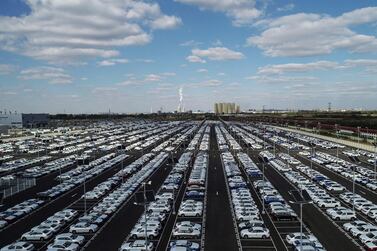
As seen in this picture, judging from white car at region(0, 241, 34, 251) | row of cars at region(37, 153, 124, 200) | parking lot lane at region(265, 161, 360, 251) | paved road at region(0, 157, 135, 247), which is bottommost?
paved road at region(0, 157, 135, 247)

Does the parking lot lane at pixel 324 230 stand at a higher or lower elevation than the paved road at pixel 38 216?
higher

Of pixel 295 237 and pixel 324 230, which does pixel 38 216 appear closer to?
pixel 295 237

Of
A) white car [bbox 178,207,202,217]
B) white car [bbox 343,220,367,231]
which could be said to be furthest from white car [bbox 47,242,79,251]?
white car [bbox 343,220,367,231]

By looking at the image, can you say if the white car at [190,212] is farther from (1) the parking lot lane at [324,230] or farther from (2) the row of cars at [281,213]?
(1) the parking lot lane at [324,230]

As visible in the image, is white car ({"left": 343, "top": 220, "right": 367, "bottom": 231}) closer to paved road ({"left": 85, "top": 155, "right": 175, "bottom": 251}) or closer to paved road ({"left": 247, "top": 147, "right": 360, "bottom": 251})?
paved road ({"left": 247, "top": 147, "right": 360, "bottom": 251})

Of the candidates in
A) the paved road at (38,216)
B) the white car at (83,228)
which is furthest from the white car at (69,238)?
the paved road at (38,216)

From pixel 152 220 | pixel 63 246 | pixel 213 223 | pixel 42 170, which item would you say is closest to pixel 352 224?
pixel 213 223

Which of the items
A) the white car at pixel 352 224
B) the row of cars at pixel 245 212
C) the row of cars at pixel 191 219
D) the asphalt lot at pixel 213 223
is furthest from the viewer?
the white car at pixel 352 224
